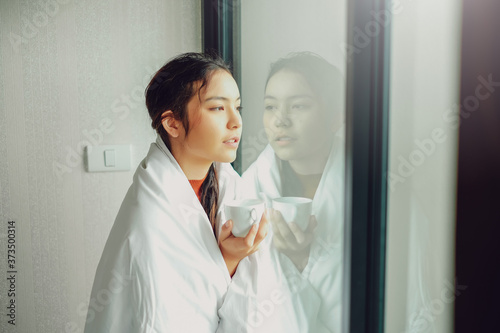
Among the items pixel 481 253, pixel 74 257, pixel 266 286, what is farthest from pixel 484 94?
pixel 74 257

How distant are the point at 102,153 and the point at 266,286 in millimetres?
929

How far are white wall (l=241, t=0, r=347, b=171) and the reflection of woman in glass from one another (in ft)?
0.13

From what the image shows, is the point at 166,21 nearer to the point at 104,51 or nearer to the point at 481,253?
the point at 104,51

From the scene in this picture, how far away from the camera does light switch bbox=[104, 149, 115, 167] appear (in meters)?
1.55

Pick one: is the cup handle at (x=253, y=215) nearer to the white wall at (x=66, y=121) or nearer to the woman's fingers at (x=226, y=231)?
the woman's fingers at (x=226, y=231)

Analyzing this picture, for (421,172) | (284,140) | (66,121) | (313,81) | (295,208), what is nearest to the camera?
(421,172)

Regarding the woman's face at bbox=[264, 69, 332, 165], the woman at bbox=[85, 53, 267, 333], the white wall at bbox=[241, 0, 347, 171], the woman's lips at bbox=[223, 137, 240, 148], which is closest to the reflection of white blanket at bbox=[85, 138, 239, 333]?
the woman at bbox=[85, 53, 267, 333]

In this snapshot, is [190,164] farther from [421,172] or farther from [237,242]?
[421,172]

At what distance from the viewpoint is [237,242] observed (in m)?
0.83

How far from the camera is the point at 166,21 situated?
5.09 feet

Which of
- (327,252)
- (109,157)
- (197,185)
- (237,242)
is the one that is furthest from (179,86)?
(109,157)

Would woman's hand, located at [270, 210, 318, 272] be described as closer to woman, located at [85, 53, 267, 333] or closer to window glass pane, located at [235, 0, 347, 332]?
window glass pane, located at [235, 0, 347, 332]

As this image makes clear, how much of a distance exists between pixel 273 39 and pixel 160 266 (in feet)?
2.23

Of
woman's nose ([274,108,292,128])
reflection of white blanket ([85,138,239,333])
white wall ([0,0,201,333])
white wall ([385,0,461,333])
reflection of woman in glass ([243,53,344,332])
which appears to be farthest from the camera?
white wall ([0,0,201,333])
